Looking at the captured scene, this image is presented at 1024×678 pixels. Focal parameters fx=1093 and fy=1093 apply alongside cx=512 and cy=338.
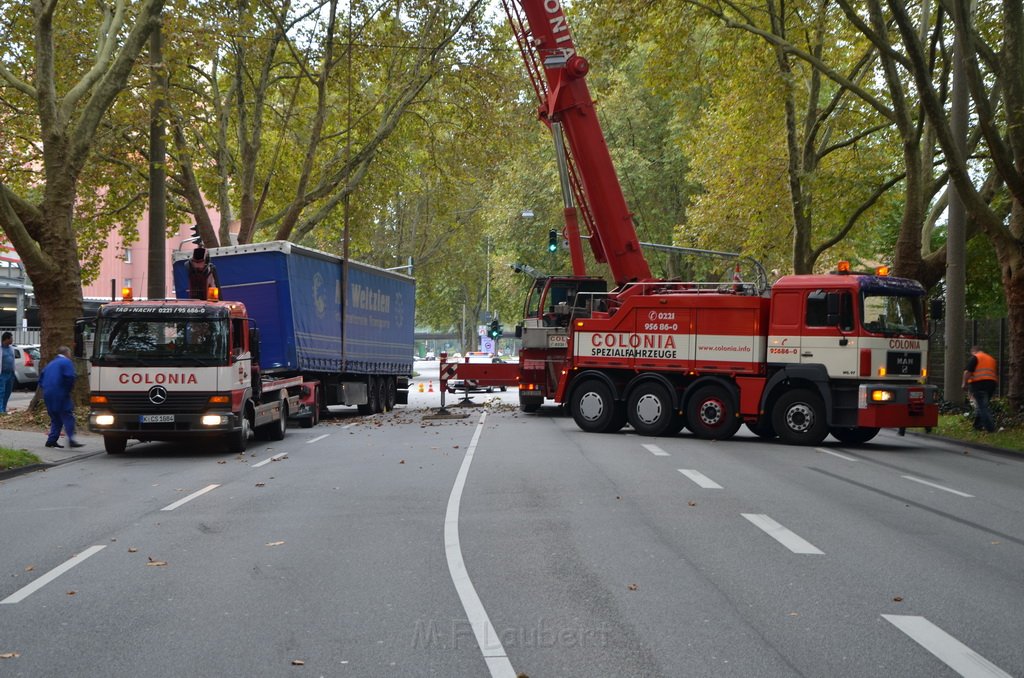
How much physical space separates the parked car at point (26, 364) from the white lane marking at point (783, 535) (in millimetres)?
30883

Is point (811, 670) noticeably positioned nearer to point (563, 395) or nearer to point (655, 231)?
point (563, 395)

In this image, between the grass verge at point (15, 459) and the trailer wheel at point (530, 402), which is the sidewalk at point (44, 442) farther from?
the trailer wheel at point (530, 402)

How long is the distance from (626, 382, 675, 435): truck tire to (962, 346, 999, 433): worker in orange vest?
18.0 ft

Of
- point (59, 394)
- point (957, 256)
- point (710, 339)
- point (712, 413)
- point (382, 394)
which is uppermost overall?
point (957, 256)

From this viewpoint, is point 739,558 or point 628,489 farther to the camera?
point 628,489

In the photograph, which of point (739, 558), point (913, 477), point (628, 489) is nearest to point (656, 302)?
point (913, 477)

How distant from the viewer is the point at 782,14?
83.2ft

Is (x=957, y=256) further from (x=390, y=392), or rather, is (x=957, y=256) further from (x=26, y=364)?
(x=26, y=364)

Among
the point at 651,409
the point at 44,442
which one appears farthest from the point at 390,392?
the point at 44,442

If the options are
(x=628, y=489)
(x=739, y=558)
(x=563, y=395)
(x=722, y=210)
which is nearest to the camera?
(x=739, y=558)

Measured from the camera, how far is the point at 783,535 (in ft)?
30.5

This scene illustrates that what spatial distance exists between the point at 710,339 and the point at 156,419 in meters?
9.64

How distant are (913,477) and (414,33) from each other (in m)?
21.4

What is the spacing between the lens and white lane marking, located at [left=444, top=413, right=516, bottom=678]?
5.53 m
